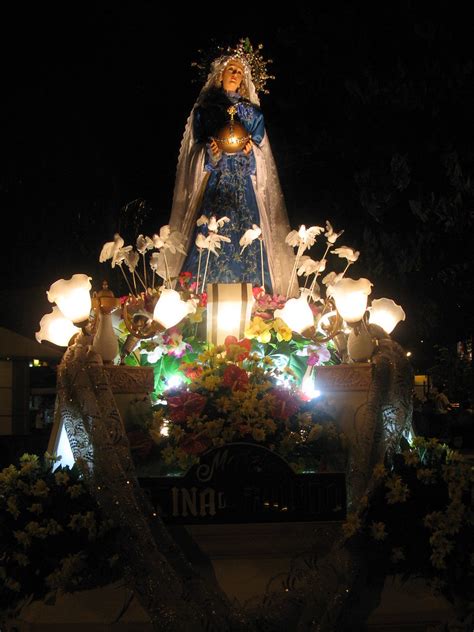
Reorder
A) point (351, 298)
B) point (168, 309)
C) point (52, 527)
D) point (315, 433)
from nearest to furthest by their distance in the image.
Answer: point (52, 527), point (315, 433), point (351, 298), point (168, 309)

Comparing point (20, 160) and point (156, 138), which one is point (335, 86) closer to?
point (156, 138)

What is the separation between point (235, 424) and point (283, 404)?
16.1 inches

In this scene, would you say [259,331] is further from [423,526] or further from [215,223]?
[423,526]

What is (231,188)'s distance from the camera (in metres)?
8.10

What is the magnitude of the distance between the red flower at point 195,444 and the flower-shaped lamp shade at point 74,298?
117 cm

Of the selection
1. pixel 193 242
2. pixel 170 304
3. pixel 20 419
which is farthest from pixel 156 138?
pixel 170 304

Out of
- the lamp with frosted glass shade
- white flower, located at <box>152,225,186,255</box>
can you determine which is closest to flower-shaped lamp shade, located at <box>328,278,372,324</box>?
the lamp with frosted glass shade

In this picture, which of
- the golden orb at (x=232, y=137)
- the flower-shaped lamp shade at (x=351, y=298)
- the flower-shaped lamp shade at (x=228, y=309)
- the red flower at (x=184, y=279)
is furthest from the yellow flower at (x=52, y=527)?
the golden orb at (x=232, y=137)

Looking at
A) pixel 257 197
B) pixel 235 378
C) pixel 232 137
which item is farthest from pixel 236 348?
pixel 232 137

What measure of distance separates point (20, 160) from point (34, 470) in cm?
830

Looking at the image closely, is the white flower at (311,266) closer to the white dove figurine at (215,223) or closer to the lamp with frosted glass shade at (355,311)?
the white dove figurine at (215,223)

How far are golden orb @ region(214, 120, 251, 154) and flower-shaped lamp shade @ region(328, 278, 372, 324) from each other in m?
2.80

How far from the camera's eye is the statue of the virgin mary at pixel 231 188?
796 centimetres

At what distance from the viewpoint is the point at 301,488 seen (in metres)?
4.98
